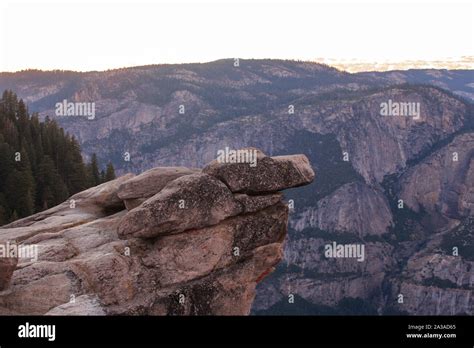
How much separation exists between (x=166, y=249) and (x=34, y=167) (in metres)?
120

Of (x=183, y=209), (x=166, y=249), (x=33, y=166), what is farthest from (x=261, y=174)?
(x=33, y=166)

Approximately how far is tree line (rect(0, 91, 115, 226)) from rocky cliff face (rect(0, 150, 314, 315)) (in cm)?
7652

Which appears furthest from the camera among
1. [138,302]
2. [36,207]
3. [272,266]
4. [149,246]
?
[36,207]

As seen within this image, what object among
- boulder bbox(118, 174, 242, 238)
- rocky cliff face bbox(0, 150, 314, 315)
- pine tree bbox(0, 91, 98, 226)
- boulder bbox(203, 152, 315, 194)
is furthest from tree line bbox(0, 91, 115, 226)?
boulder bbox(203, 152, 315, 194)

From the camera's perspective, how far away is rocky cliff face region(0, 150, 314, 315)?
1247 inches

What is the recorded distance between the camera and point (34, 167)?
14612 cm

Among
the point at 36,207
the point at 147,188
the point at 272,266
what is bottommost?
the point at 36,207

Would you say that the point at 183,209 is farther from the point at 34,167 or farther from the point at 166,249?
the point at 34,167

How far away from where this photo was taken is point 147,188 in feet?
132

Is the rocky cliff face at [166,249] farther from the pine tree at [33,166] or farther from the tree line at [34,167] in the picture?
the tree line at [34,167]
